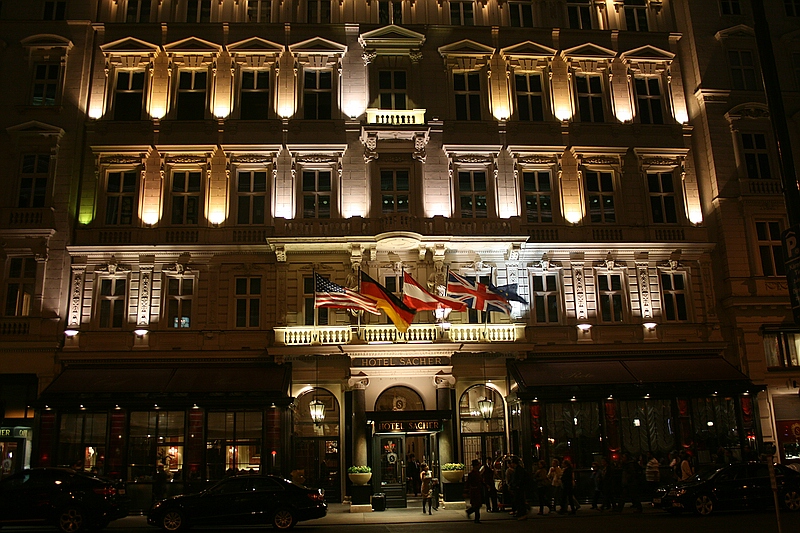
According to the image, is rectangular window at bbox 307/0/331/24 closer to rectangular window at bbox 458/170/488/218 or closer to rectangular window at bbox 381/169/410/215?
rectangular window at bbox 381/169/410/215

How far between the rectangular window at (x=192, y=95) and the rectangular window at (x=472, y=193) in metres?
12.0

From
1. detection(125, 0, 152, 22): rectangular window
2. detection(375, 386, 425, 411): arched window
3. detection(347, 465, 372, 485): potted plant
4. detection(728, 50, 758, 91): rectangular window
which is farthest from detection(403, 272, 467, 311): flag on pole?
detection(728, 50, 758, 91): rectangular window

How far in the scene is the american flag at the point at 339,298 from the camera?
26438mm

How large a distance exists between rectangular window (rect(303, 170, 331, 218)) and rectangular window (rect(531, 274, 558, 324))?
9.49 m

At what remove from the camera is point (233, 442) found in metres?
27.0

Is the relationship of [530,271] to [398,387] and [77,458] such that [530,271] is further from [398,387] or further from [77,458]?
[77,458]

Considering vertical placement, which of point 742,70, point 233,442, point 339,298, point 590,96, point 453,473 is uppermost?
point 742,70

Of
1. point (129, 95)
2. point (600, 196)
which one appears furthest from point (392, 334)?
point (129, 95)

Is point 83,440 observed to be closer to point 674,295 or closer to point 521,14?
point 674,295

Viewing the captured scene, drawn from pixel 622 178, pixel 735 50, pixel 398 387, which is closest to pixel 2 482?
pixel 398 387

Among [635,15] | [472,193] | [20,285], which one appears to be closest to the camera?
[20,285]

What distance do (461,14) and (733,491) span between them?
Result: 23.5 m

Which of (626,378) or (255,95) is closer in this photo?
(626,378)

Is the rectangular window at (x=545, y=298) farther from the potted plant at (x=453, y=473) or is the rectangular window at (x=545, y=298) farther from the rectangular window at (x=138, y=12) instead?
the rectangular window at (x=138, y=12)
